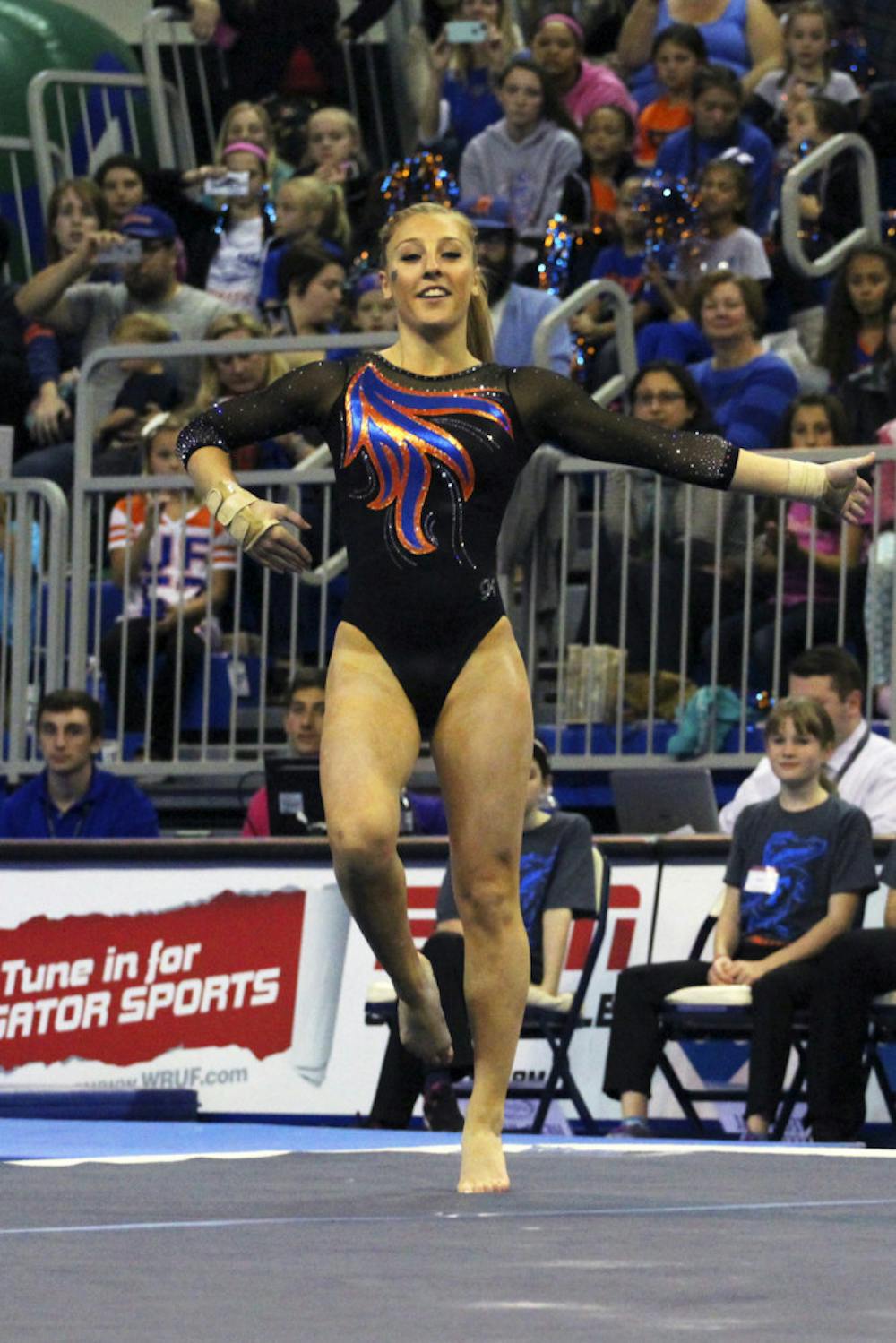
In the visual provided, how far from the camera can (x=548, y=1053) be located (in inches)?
329

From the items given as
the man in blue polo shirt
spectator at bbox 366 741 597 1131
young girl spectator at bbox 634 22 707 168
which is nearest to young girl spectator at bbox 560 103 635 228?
young girl spectator at bbox 634 22 707 168

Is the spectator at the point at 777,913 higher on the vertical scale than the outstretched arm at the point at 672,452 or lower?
lower

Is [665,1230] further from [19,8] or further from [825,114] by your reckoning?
[19,8]

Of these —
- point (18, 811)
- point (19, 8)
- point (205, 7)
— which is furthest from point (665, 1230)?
point (19, 8)

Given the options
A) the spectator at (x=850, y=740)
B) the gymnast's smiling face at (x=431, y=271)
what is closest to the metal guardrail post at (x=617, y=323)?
the spectator at (x=850, y=740)

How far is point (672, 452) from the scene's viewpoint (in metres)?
4.82

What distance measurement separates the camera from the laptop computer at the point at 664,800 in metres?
8.76

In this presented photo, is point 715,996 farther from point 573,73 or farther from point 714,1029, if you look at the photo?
point 573,73

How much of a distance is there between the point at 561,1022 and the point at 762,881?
792 millimetres

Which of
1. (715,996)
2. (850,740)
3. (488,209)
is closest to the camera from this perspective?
(715,996)

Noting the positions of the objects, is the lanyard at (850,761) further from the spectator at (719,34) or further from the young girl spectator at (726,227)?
the spectator at (719,34)

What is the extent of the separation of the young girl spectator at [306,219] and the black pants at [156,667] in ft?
10.0

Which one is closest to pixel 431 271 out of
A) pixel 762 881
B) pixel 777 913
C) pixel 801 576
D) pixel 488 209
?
pixel 762 881

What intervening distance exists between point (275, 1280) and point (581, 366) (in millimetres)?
8079
